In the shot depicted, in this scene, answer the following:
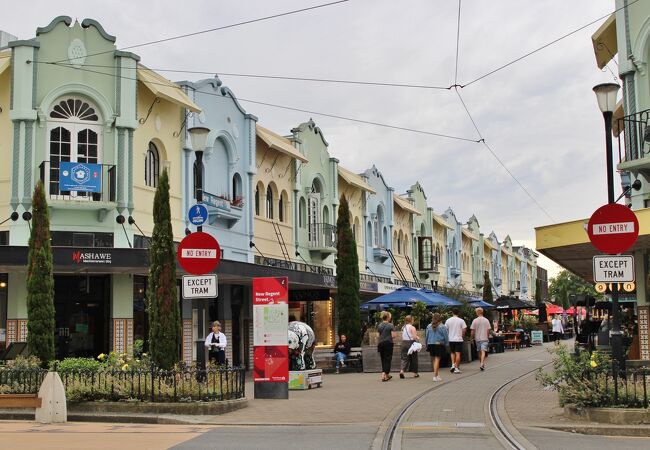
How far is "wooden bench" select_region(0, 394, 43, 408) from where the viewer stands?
14344 mm

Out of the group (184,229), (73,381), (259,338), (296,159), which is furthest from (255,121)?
(73,381)

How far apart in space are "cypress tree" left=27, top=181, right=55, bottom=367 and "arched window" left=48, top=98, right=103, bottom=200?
547cm

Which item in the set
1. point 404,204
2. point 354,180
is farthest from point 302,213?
point 404,204

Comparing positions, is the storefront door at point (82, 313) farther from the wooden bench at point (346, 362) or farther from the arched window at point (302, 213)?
the arched window at point (302, 213)

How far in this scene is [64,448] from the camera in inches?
408

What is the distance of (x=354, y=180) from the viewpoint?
40.1 metres

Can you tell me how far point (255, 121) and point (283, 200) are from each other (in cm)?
440

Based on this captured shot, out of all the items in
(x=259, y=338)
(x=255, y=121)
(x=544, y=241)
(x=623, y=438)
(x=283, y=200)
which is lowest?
(x=623, y=438)

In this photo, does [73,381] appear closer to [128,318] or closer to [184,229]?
[128,318]

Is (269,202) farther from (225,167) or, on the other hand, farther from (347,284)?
(347,284)

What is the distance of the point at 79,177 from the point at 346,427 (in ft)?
43.0

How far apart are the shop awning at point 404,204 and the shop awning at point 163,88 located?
2231 cm

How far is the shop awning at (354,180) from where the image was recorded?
3897 centimetres

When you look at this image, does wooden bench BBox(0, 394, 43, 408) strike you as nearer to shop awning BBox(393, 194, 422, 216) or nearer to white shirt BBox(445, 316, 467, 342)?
white shirt BBox(445, 316, 467, 342)
